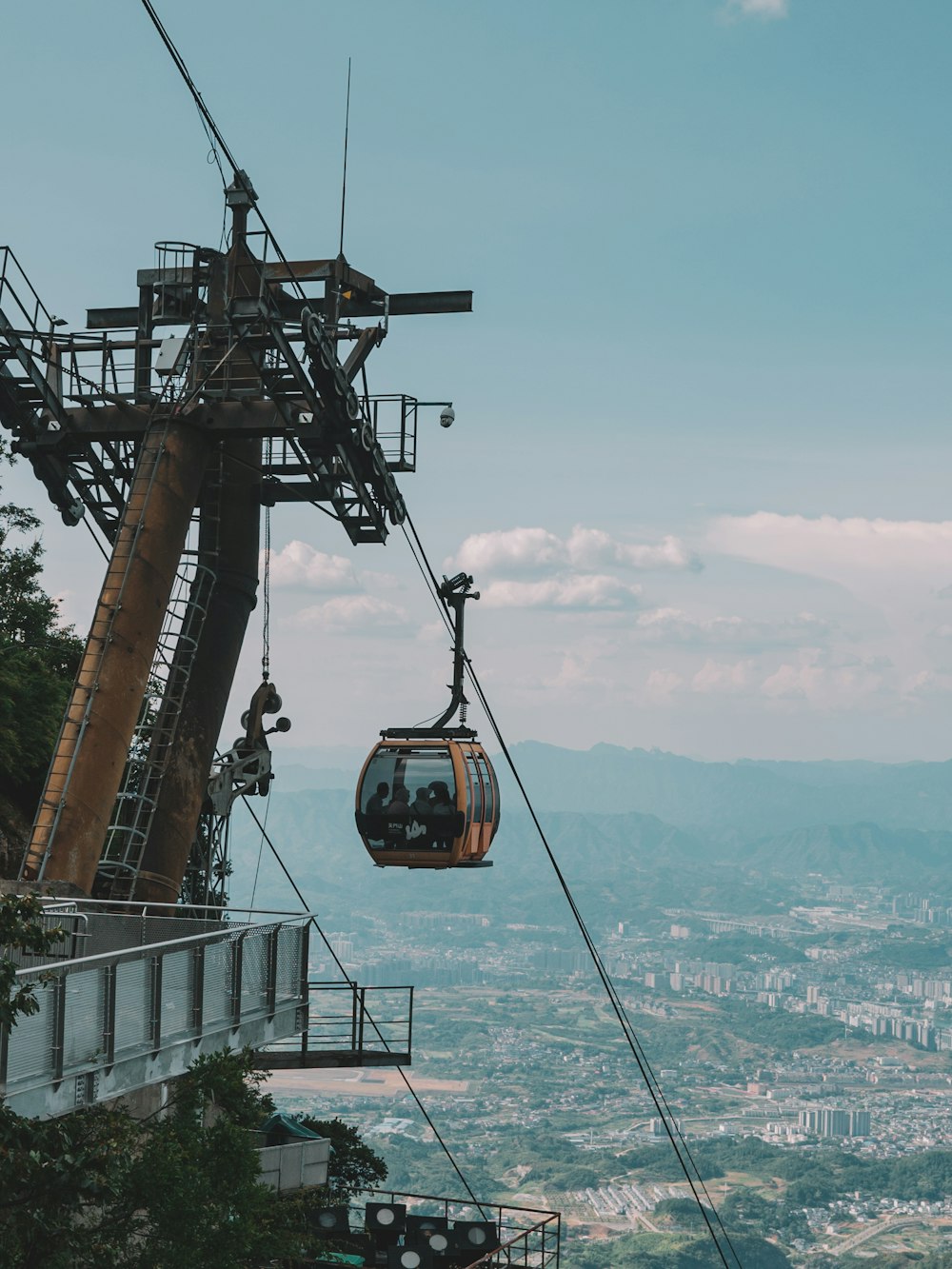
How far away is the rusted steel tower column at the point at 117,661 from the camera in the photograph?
1886 centimetres

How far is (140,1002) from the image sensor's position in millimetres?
12844

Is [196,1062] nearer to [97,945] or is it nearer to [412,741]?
[97,945]

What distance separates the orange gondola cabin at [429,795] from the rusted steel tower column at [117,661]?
5.43 meters

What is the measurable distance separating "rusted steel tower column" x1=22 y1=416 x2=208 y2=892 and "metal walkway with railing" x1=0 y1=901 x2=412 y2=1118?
2814 mm

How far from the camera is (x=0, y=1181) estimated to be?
32.2ft

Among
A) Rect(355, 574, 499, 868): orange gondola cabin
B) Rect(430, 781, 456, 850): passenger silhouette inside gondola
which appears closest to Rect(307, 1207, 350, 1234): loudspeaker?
Rect(355, 574, 499, 868): orange gondola cabin

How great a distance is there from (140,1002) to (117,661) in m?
7.55

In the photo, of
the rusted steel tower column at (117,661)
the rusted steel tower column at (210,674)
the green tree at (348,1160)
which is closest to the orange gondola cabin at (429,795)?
the rusted steel tower column at (210,674)

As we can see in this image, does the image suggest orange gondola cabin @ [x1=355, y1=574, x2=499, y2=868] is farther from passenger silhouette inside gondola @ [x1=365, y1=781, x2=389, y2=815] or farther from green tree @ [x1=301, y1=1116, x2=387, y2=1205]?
green tree @ [x1=301, y1=1116, x2=387, y2=1205]

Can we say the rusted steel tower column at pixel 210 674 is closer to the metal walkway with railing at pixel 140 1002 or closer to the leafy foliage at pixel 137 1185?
the metal walkway with railing at pixel 140 1002

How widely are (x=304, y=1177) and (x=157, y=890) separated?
533 cm

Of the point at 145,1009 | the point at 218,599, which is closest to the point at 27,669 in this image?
the point at 218,599

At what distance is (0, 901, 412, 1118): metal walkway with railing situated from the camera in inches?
439

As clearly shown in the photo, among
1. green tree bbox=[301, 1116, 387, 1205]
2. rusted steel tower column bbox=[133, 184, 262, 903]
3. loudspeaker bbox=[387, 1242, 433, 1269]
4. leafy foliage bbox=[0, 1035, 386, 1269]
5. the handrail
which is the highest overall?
rusted steel tower column bbox=[133, 184, 262, 903]
